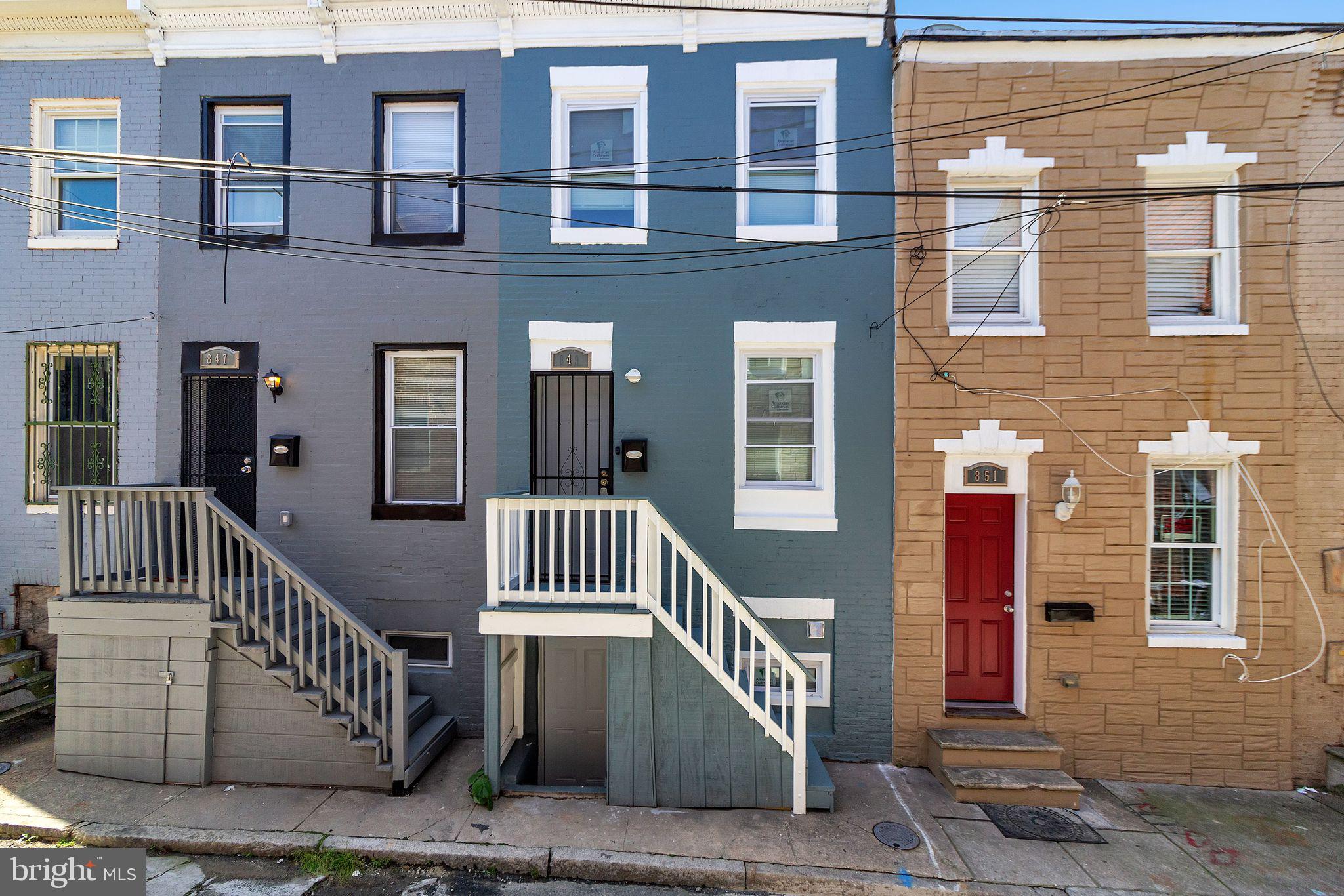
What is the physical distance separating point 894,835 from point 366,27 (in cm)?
940

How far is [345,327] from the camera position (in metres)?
6.11

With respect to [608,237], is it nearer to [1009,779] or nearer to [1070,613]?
[1070,613]

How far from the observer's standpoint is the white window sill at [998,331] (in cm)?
564

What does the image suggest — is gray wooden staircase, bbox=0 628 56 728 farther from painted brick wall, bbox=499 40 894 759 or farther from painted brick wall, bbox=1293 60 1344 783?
painted brick wall, bbox=1293 60 1344 783

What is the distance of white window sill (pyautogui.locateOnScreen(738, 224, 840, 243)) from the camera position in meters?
5.83

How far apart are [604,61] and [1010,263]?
16.0 feet

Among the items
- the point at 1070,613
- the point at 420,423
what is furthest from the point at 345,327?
the point at 1070,613

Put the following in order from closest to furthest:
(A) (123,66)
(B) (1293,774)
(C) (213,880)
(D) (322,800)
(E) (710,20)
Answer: (C) (213,880) < (D) (322,800) < (B) (1293,774) < (E) (710,20) < (A) (123,66)

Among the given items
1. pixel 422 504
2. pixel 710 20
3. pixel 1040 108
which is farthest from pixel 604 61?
pixel 422 504

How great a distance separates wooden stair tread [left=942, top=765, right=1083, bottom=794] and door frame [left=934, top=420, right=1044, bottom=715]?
65cm

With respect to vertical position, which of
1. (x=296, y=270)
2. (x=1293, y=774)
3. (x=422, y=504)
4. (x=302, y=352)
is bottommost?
(x=1293, y=774)

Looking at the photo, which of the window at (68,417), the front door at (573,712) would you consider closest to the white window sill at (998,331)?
the front door at (573,712)

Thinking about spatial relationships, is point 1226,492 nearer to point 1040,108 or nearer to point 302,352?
point 1040,108

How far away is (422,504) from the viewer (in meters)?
6.09
